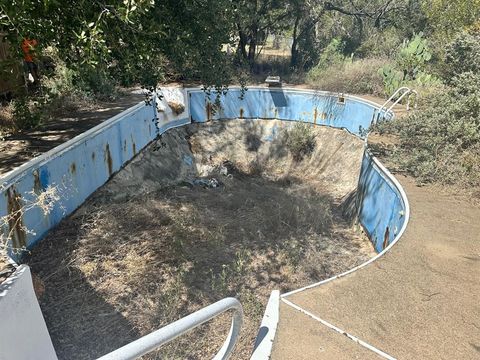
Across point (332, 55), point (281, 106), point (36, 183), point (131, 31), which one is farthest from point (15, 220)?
point (332, 55)

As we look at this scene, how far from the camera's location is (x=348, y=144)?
15203 mm

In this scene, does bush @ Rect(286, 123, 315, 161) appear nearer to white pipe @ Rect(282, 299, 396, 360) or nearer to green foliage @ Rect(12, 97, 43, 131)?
green foliage @ Rect(12, 97, 43, 131)

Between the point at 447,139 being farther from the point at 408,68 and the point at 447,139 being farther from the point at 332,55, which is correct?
the point at 332,55

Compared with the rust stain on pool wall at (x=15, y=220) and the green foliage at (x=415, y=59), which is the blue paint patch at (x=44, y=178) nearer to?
the rust stain on pool wall at (x=15, y=220)

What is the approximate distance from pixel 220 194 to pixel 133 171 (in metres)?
2.88

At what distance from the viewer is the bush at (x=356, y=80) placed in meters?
17.7

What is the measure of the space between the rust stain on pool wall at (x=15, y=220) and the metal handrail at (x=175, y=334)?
16.7ft

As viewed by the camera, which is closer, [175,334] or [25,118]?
[175,334]

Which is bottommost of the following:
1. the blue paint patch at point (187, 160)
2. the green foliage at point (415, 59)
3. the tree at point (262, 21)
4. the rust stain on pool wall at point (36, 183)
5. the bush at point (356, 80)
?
the blue paint patch at point (187, 160)

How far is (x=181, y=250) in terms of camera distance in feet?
26.3

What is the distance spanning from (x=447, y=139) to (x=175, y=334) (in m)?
8.26

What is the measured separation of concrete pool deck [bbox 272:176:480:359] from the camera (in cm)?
382

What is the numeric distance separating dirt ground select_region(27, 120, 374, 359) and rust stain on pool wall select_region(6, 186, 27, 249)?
0.43 meters

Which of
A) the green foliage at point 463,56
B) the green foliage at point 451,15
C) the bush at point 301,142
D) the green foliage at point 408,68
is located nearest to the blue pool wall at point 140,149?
the bush at point 301,142
